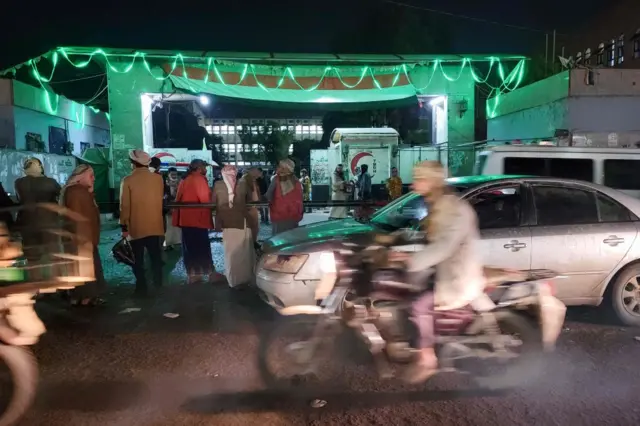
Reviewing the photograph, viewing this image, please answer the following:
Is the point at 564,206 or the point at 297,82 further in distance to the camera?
the point at 297,82

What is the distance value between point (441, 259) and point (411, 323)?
0.59 metres

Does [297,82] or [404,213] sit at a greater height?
[297,82]

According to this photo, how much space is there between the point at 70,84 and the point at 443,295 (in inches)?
729

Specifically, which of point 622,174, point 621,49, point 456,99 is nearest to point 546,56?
point 456,99

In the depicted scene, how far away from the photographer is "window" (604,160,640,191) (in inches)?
350

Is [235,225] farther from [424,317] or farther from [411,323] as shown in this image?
[424,317]

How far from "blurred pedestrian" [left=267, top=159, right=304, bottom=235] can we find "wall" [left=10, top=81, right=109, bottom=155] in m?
10.6

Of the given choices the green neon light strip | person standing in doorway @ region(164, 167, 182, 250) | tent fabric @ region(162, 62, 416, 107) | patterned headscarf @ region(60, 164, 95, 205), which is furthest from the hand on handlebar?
the green neon light strip

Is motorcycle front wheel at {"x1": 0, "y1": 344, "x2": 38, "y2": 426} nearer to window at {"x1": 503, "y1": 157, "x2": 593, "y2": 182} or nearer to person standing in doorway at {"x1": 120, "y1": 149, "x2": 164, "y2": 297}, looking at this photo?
person standing in doorway at {"x1": 120, "y1": 149, "x2": 164, "y2": 297}

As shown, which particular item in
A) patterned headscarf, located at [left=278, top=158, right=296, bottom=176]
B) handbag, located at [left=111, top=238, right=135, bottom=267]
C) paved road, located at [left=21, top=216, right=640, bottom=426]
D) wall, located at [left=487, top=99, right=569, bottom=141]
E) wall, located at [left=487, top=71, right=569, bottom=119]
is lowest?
Result: paved road, located at [left=21, top=216, right=640, bottom=426]

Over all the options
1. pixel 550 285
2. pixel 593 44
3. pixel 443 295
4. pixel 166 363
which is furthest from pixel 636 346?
pixel 593 44

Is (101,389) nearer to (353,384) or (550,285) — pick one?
(353,384)

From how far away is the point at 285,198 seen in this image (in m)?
7.65

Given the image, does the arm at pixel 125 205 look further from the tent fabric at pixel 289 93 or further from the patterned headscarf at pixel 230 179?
the tent fabric at pixel 289 93
